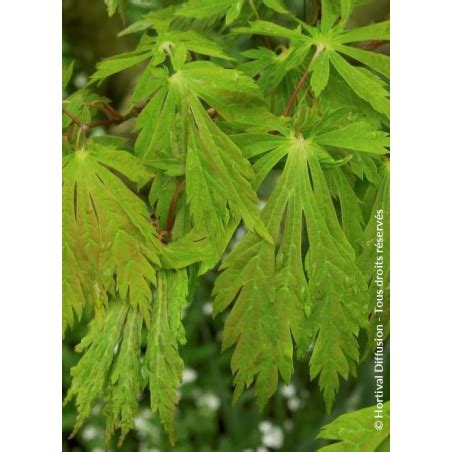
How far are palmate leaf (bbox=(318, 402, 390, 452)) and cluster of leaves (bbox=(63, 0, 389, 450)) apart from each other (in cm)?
5

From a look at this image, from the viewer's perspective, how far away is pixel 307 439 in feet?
3.68

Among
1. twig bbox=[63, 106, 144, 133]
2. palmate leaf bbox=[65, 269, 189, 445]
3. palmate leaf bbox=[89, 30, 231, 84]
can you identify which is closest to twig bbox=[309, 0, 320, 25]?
palmate leaf bbox=[89, 30, 231, 84]

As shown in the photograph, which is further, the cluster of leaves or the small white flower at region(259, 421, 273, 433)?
the small white flower at region(259, 421, 273, 433)

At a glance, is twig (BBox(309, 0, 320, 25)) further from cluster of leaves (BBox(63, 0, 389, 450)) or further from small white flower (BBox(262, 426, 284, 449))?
small white flower (BBox(262, 426, 284, 449))

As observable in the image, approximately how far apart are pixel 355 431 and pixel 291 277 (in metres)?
0.22

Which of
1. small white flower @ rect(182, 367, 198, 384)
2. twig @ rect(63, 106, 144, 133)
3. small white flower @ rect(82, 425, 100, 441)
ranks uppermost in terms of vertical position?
twig @ rect(63, 106, 144, 133)

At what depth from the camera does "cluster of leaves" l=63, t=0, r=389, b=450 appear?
100 cm

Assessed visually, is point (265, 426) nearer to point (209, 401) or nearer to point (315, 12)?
point (209, 401)

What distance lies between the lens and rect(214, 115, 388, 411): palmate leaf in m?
1.01

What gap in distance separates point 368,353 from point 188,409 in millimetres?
233

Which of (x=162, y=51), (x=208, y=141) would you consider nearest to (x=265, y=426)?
(x=208, y=141)

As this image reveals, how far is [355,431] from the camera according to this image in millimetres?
1093

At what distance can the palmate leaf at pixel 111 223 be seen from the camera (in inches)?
40.5

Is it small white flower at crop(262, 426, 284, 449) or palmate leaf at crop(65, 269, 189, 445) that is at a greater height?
palmate leaf at crop(65, 269, 189, 445)
